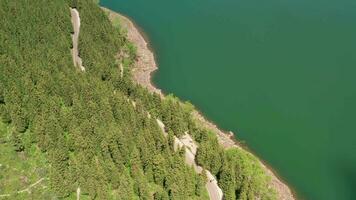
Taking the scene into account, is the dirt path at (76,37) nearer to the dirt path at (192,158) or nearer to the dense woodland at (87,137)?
the dense woodland at (87,137)

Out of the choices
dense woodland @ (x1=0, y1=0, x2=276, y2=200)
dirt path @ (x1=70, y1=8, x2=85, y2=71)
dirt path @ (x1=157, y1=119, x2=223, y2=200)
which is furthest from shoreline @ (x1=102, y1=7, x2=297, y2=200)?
dirt path @ (x1=70, y1=8, x2=85, y2=71)

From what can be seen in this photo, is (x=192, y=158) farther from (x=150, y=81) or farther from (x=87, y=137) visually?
(x=150, y=81)

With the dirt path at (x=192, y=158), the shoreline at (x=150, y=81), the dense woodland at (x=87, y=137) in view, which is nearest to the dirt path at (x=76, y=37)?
the dense woodland at (x=87, y=137)

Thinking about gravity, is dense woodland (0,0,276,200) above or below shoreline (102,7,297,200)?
below

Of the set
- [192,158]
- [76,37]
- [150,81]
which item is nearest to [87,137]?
[192,158]

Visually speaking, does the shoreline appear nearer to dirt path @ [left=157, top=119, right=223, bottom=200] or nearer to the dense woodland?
the dense woodland

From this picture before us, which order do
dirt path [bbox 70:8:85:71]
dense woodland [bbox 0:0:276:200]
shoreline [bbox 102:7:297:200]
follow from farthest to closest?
dirt path [bbox 70:8:85:71], shoreline [bbox 102:7:297:200], dense woodland [bbox 0:0:276:200]
